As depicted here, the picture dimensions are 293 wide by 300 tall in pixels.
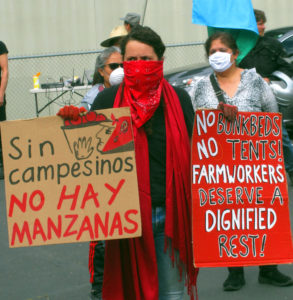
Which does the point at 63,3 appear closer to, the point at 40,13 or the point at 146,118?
the point at 40,13

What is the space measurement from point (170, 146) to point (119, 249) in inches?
22.2

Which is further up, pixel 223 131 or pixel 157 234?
pixel 223 131

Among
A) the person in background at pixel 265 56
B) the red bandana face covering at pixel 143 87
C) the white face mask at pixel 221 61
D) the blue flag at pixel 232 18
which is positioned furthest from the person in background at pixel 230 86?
the person in background at pixel 265 56

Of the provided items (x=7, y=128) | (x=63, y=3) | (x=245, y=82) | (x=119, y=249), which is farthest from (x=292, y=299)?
(x=63, y=3)

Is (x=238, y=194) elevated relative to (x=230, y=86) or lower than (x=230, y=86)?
lower

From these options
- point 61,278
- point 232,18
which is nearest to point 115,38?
point 232,18

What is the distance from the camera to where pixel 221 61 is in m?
4.72

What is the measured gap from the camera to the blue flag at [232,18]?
5.64m

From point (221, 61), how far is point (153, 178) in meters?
1.69

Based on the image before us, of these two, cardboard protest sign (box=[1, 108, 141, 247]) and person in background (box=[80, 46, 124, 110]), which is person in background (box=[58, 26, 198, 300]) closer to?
cardboard protest sign (box=[1, 108, 141, 247])

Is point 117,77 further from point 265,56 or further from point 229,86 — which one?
point 265,56

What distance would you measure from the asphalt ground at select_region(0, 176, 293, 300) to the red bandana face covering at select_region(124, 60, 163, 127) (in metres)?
1.99

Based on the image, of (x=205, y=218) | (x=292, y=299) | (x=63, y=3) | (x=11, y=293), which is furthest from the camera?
(x=63, y=3)

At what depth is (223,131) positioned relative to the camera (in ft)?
11.7
